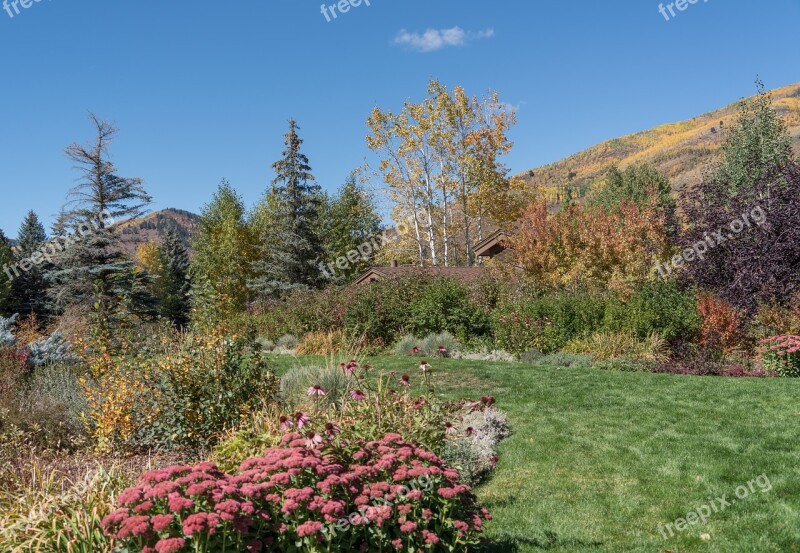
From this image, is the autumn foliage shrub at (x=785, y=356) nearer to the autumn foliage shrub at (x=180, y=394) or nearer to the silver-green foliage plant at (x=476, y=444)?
the silver-green foliage plant at (x=476, y=444)

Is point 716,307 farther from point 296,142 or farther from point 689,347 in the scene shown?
point 296,142

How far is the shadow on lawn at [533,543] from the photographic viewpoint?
4277 millimetres

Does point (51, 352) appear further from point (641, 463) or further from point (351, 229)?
point (351, 229)

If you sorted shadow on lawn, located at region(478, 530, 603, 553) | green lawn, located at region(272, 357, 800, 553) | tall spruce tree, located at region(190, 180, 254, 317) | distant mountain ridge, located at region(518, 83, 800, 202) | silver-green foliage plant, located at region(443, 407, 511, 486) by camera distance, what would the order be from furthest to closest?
distant mountain ridge, located at region(518, 83, 800, 202) → tall spruce tree, located at region(190, 180, 254, 317) → silver-green foliage plant, located at region(443, 407, 511, 486) → green lawn, located at region(272, 357, 800, 553) → shadow on lawn, located at region(478, 530, 603, 553)

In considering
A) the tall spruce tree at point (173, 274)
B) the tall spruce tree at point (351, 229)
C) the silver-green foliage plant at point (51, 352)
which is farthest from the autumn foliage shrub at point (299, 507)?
the tall spruce tree at point (173, 274)

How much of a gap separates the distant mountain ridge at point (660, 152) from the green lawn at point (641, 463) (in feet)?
312

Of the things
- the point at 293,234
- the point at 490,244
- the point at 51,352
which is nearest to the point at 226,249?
the point at 293,234

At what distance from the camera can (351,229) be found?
37.6 meters

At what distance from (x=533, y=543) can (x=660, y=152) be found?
154 m

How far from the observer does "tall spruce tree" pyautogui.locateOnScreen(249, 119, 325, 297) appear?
29.8 meters

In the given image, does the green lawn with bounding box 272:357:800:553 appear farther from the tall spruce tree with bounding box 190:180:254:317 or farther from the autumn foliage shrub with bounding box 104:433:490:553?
the tall spruce tree with bounding box 190:180:254:317

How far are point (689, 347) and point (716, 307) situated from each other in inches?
47.1

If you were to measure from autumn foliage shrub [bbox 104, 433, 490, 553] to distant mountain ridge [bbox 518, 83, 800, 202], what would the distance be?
10112 centimetres

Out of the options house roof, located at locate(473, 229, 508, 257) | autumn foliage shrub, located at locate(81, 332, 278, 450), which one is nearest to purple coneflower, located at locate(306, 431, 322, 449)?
autumn foliage shrub, located at locate(81, 332, 278, 450)
